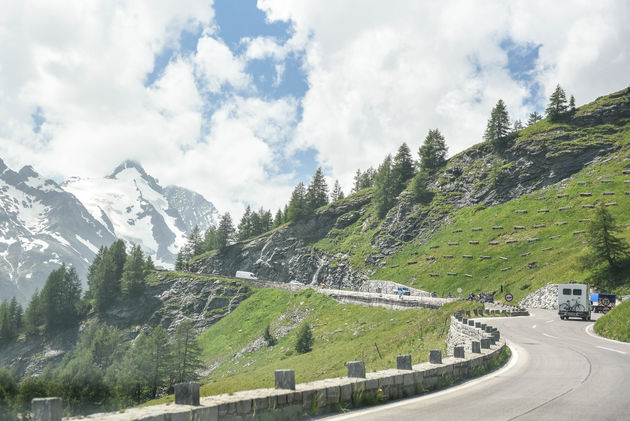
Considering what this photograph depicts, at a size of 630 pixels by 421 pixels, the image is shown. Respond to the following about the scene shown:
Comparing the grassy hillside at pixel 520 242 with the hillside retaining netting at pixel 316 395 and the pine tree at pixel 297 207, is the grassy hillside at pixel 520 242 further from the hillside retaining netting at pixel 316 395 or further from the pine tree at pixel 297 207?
the hillside retaining netting at pixel 316 395

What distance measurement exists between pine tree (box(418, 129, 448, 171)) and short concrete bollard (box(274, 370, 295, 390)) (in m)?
121

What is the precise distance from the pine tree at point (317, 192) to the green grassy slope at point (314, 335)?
54.1m

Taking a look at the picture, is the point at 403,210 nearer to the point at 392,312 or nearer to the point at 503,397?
the point at 392,312

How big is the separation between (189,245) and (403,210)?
99.8m

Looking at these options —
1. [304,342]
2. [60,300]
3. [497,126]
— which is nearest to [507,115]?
[497,126]

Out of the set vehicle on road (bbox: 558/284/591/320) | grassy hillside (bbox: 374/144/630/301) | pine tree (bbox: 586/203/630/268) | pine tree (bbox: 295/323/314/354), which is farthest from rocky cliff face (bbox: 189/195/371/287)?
vehicle on road (bbox: 558/284/591/320)

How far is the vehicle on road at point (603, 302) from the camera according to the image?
45.9 m

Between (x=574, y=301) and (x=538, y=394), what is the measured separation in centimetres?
3548

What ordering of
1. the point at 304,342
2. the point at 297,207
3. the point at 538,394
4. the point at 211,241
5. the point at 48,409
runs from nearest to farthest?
the point at 48,409
the point at 538,394
the point at 304,342
the point at 297,207
the point at 211,241

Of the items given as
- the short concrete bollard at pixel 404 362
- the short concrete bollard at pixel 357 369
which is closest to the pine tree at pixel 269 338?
the short concrete bollard at pixel 404 362

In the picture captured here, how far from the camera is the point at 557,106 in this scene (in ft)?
386

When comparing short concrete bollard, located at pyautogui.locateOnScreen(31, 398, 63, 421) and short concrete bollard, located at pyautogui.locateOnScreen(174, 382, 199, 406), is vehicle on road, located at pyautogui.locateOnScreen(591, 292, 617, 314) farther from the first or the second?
short concrete bollard, located at pyautogui.locateOnScreen(31, 398, 63, 421)

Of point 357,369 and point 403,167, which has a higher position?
point 403,167

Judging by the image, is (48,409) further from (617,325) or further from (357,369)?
(617,325)
